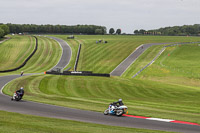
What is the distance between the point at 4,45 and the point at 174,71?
8531cm

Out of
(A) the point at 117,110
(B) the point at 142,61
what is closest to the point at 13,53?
(B) the point at 142,61

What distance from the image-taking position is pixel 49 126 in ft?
66.5

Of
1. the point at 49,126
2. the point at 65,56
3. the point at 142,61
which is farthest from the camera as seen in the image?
the point at 65,56

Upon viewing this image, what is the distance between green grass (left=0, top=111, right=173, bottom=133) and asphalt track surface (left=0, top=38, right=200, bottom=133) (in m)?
1.68

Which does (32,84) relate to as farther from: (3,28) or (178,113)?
(3,28)

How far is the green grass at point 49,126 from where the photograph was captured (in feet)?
61.8

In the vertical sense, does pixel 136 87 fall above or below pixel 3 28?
below

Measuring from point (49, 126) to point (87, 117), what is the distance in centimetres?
534

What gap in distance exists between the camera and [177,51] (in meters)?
109

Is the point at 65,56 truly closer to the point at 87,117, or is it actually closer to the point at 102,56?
the point at 102,56

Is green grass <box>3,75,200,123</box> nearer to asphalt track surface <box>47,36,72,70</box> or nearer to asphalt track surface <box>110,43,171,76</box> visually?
asphalt track surface <box>110,43,171,76</box>

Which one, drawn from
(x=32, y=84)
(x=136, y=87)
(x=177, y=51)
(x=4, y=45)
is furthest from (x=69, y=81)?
(x=4, y=45)

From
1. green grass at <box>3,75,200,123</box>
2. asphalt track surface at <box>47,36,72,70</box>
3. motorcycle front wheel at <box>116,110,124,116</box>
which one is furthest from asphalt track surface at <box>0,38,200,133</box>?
asphalt track surface at <box>47,36,72,70</box>

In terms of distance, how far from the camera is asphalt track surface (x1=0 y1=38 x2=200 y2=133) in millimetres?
21800
